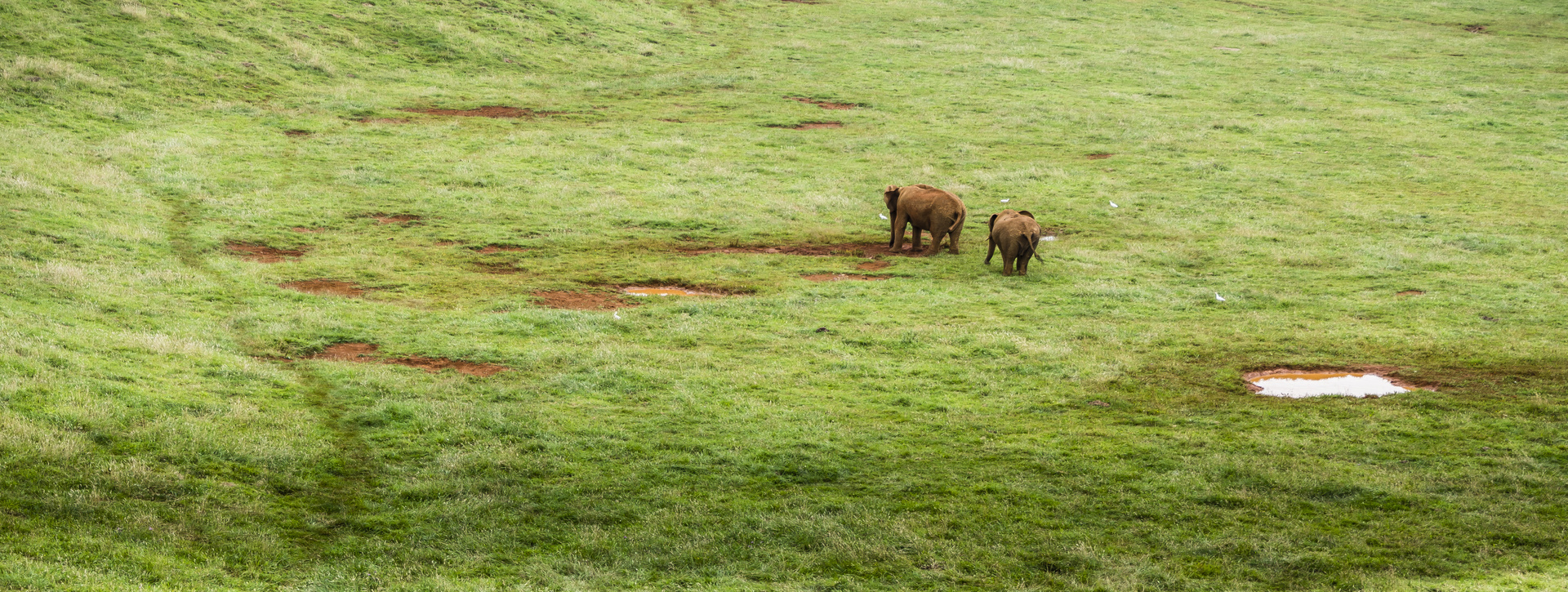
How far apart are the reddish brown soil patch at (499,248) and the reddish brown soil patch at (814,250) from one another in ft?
11.6

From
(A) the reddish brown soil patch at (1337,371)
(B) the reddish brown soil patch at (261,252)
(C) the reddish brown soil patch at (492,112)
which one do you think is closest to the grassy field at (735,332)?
(A) the reddish brown soil patch at (1337,371)

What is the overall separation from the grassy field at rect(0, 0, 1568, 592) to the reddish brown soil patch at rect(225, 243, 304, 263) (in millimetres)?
334

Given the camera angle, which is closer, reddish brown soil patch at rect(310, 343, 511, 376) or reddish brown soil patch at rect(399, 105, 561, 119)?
reddish brown soil patch at rect(310, 343, 511, 376)

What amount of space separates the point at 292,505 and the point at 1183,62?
47.6 meters

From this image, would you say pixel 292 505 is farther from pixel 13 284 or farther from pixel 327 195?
pixel 327 195

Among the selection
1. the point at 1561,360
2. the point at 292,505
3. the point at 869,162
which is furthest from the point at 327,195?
the point at 1561,360

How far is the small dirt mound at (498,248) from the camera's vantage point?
929 inches

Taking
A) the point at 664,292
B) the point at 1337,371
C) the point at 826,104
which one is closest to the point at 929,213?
the point at 664,292

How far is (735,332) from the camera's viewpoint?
18141 millimetres

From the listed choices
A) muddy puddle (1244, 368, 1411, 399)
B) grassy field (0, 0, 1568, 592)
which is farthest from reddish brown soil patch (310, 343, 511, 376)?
muddy puddle (1244, 368, 1411, 399)

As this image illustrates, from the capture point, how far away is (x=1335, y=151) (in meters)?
34.8

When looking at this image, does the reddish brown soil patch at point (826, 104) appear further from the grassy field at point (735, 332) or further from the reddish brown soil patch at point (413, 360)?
the reddish brown soil patch at point (413, 360)

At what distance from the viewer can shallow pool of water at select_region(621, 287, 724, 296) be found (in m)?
20.5

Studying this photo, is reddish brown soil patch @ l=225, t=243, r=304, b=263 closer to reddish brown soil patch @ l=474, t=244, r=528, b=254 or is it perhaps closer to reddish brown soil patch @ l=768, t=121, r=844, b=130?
reddish brown soil patch @ l=474, t=244, r=528, b=254
